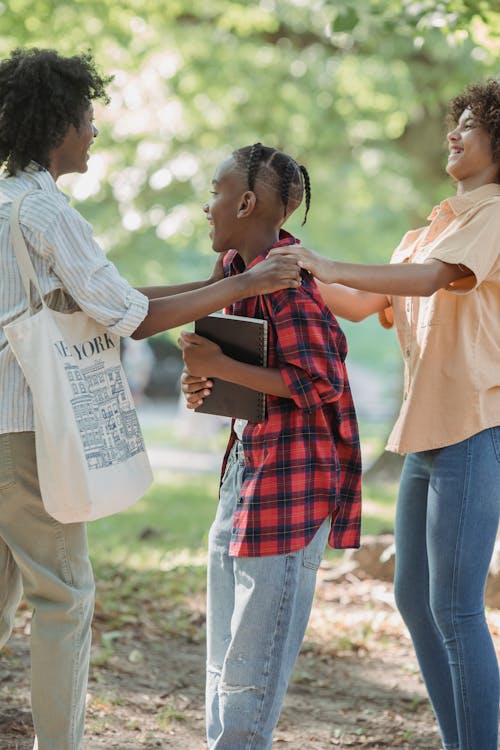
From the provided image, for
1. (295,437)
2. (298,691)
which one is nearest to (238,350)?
(295,437)

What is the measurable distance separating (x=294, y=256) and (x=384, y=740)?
2086mm

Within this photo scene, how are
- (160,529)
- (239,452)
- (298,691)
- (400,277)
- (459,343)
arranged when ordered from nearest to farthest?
(239,452)
(400,277)
(459,343)
(298,691)
(160,529)

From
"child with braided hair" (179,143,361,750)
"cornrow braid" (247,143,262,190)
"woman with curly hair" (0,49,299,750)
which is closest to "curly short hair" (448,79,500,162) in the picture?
"child with braided hair" (179,143,361,750)

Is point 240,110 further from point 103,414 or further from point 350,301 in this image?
point 103,414

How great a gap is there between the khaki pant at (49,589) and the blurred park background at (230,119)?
5.95m

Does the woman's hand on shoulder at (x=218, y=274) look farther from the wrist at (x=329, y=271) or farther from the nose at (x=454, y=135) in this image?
the nose at (x=454, y=135)

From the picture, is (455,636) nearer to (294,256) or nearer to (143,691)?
Answer: (294,256)

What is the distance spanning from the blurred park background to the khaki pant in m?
5.95

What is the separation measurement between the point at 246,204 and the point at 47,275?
1.86 ft

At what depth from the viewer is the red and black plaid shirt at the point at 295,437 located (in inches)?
99.4

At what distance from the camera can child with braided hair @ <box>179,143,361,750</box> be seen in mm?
2516

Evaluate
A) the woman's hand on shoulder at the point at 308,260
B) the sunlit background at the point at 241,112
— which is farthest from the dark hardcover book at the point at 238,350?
the sunlit background at the point at 241,112

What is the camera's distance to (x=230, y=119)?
1179 cm

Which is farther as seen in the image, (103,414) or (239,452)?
(239,452)
